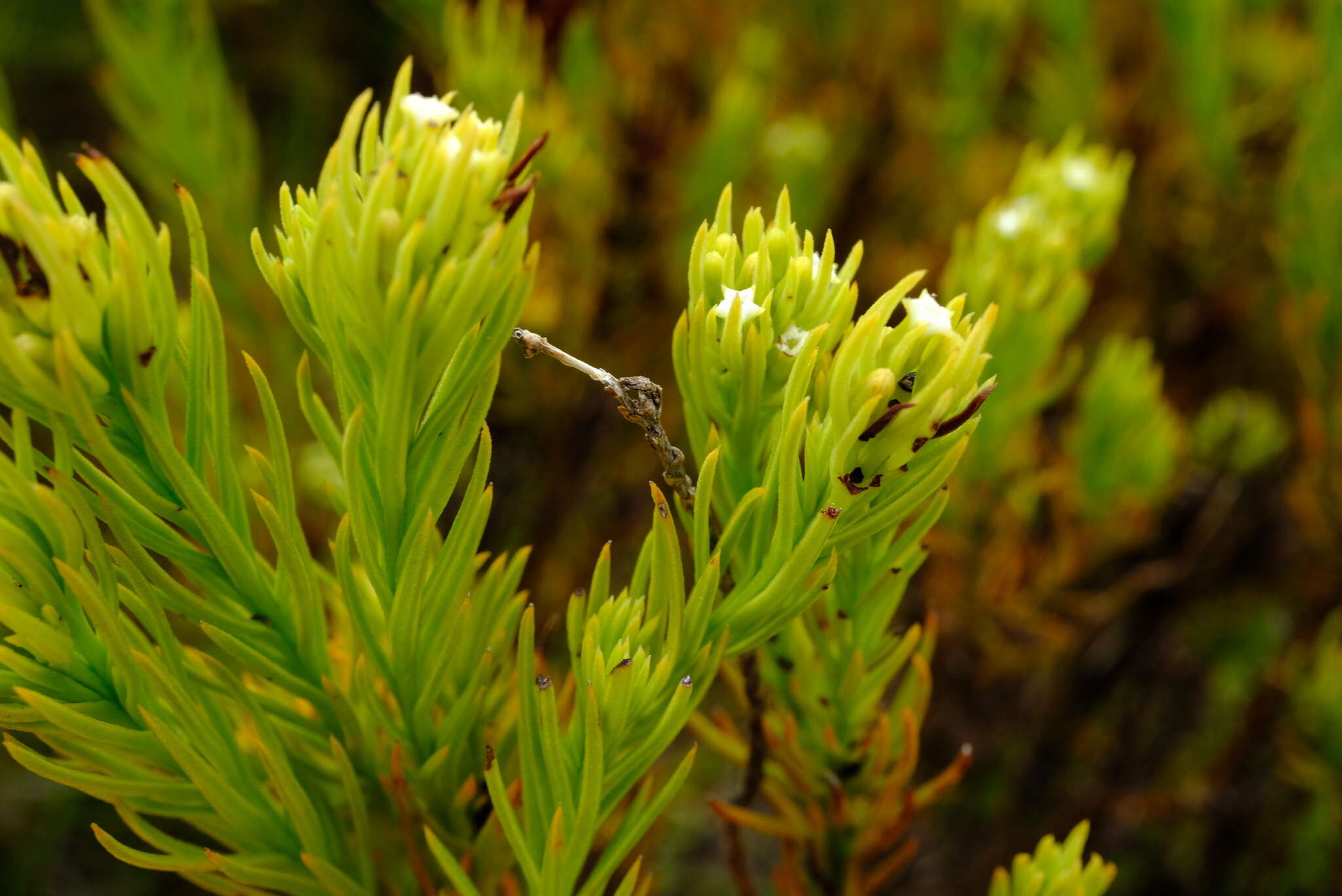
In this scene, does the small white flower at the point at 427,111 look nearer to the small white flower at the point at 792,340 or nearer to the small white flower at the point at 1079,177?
the small white flower at the point at 792,340

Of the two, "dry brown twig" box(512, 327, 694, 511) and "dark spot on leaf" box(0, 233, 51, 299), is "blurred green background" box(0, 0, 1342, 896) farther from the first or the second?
"dark spot on leaf" box(0, 233, 51, 299)

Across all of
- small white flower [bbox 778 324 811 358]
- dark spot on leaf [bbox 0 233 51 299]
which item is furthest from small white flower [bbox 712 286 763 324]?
dark spot on leaf [bbox 0 233 51 299]

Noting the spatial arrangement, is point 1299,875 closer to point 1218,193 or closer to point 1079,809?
point 1079,809

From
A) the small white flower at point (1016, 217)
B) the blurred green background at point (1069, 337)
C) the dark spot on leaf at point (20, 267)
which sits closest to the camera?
the dark spot on leaf at point (20, 267)

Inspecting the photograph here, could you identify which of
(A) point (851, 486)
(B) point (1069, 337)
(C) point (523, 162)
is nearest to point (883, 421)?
(A) point (851, 486)

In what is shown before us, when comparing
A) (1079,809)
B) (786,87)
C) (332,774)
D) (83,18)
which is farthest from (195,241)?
(83,18)

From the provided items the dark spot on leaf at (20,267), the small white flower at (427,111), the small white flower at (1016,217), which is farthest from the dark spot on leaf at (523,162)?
the small white flower at (1016,217)
